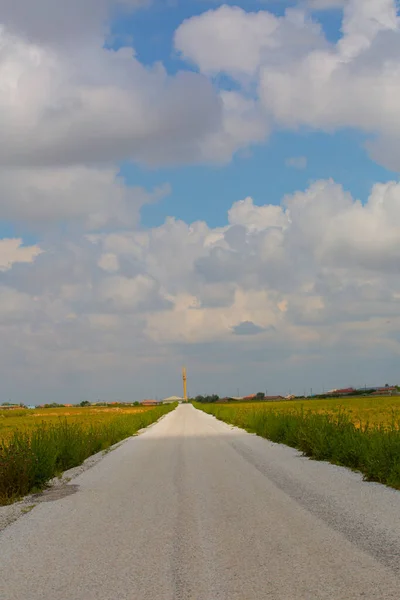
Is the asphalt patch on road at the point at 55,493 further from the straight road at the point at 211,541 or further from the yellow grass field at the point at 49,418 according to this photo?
the yellow grass field at the point at 49,418

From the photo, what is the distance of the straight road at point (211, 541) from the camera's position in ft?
20.4

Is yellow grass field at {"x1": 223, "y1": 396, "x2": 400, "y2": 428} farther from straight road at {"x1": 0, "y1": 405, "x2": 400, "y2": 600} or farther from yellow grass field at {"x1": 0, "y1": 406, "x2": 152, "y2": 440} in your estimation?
yellow grass field at {"x1": 0, "y1": 406, "x2": 152, "y2": 440}

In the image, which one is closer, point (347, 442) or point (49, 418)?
point (347, 442)

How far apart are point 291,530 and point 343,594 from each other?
281 centimetres

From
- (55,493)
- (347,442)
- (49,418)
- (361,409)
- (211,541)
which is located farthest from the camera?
(49,418)

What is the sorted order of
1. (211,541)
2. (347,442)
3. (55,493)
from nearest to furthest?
(211,541) < (55,493) < (347,442)

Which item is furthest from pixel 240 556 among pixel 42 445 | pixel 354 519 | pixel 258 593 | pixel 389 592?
pixel 42 445

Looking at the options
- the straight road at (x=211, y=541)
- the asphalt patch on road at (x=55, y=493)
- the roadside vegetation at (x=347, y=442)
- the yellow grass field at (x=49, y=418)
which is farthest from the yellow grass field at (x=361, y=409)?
the yellow grass field at (x=49, y=418)

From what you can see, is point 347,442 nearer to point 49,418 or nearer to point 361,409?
point 361,409

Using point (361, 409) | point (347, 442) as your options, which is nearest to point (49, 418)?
point (361, 409)

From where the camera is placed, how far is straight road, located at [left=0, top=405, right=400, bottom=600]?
623cm

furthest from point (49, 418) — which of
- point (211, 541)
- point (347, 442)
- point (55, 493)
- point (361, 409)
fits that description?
point (211, 541)

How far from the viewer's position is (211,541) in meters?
8.12

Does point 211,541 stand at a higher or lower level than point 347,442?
lower
